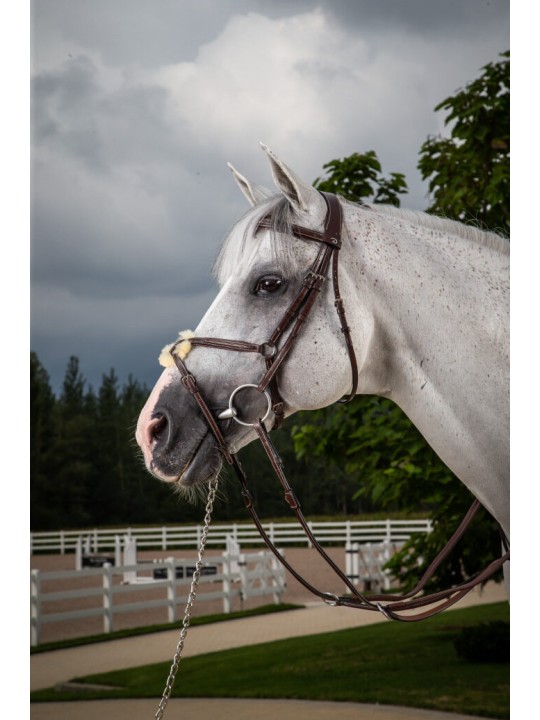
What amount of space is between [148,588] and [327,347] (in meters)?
8.39

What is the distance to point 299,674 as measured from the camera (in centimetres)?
576

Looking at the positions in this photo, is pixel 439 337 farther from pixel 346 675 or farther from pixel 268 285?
pixel 346 675

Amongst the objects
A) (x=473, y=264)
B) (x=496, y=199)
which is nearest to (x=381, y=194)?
(x=496, y=199)

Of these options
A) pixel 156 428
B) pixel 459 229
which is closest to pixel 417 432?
pixel 459 229

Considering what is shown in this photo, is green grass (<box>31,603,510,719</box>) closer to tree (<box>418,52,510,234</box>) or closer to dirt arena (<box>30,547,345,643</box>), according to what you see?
dirt arena (<box>30,547,345,643</box>)

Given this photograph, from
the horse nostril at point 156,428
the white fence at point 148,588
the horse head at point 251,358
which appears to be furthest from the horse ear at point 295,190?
the white fence at point 148,588

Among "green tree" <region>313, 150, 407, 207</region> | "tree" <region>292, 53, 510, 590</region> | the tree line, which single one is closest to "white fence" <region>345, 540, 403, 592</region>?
the tree line

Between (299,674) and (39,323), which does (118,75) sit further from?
(299,674)

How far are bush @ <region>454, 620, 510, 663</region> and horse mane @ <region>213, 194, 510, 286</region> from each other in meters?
4.49

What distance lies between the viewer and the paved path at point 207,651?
178 inches

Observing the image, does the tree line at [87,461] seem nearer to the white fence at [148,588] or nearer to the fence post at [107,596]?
the white fence at [148,588]

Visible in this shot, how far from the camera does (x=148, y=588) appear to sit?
9344mm

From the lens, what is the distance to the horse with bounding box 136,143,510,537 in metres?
1.56

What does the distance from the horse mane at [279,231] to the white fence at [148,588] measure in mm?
6157
